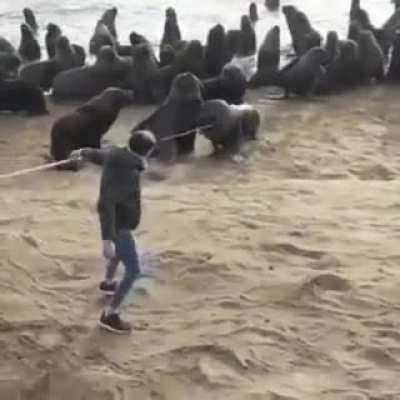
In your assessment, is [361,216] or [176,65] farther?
[176,65]

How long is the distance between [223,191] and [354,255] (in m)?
1.66

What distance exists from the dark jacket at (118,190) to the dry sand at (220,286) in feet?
2.21

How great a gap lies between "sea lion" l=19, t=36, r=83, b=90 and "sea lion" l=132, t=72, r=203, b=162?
2.46m

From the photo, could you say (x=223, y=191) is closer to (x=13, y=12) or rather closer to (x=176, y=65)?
(x=176, y=65)

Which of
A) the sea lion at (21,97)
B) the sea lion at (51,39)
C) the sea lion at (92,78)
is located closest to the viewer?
the sea lion at (21,97)

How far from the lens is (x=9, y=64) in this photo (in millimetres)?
11047

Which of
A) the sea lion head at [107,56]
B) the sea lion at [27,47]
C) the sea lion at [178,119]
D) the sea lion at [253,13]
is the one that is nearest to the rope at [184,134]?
the sea lion at [178,119]

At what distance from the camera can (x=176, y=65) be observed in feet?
34.3

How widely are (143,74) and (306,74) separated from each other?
179 centimetres

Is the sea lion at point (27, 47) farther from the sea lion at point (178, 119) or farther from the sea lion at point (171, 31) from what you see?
the sea lion at point (178, 119)

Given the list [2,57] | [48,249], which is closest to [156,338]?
[48,249]

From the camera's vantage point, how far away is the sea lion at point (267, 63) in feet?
36.0

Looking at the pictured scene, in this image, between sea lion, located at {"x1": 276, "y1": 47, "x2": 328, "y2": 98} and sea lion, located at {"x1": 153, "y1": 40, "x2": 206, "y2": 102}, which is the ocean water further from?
sea lion, located at {"x1": 276, "y1": 47, "x2": 328, "y2": 98}

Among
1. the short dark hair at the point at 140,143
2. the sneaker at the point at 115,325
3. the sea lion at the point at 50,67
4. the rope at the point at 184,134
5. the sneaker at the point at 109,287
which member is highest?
the short dark hair at the point at 140,143
